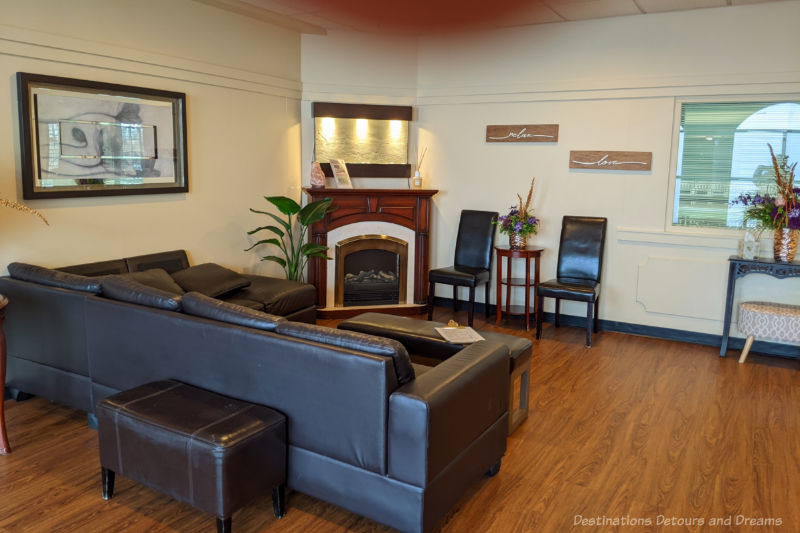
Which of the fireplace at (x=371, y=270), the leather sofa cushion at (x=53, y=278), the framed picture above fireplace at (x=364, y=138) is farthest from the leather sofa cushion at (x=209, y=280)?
the framed picture above fireplace at (x=364, y=138)

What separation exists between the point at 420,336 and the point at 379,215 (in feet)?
9.05

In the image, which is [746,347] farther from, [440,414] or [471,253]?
[440,414]

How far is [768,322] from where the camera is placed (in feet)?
15.0

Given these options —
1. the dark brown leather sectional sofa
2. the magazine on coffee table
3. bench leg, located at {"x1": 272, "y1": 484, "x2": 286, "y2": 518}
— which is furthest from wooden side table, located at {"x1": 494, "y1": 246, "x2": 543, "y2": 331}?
bench leg, located at {"x1": 272, "y1": 484, "x2": 286, "y2": 518}

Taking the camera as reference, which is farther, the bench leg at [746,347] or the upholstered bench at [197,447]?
the bench leg at [746,347]

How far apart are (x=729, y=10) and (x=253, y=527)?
4.97 meters

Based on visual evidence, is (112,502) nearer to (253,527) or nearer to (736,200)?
(253,527)

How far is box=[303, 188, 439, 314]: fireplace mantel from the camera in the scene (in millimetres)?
5781

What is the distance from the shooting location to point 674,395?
406 centimetres

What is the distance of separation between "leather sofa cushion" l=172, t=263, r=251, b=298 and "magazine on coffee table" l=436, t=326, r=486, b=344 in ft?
5.97

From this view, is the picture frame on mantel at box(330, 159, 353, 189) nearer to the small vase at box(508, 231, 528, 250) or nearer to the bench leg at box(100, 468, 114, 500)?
the small vase at box(508, 231, 528, 250)

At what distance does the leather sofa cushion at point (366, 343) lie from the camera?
238cm

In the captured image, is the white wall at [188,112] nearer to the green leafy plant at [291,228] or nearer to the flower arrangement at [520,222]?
the green leafy plant at [291,228]

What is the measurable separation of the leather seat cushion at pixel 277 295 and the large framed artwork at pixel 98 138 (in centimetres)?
94
